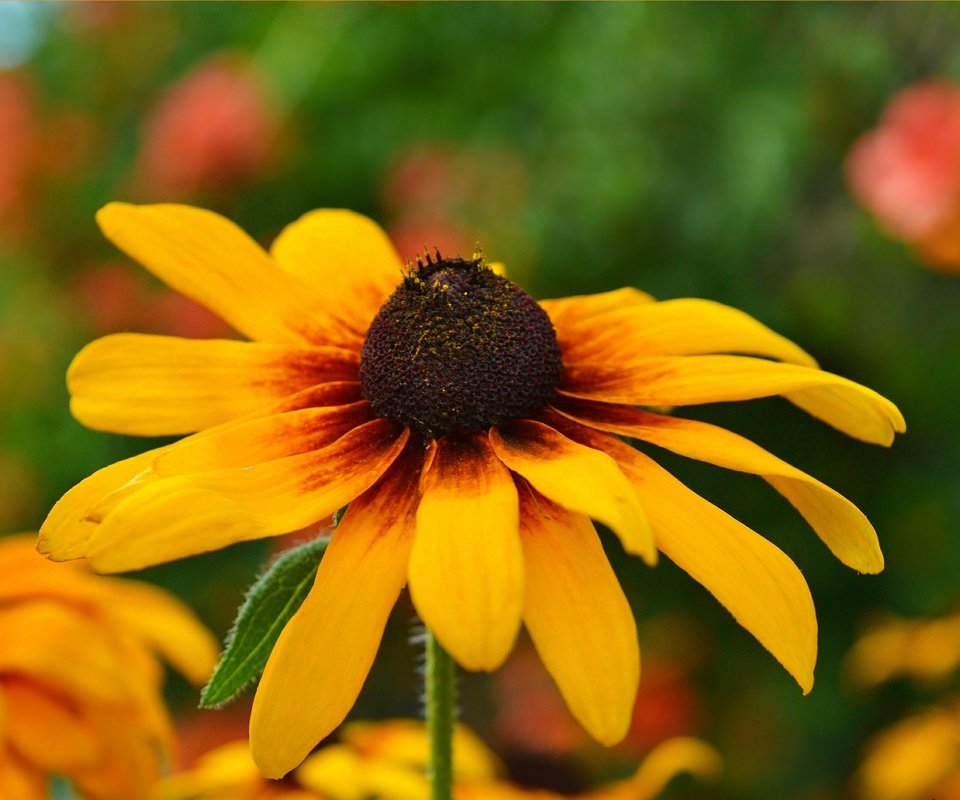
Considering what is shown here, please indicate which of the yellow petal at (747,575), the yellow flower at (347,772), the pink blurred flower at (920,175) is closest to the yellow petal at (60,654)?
the yellow flower at (347,772)

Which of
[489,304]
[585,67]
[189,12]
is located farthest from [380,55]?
[489,304]

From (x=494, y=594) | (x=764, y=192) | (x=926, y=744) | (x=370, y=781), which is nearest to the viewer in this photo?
(x=494, y=594)

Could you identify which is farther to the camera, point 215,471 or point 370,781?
point 370,781

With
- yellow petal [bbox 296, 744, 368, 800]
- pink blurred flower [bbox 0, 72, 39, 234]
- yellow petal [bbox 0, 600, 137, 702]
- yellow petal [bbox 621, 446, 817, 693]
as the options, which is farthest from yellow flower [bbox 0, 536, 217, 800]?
pink blurred flower [bbox 0, 72, 39, 234]

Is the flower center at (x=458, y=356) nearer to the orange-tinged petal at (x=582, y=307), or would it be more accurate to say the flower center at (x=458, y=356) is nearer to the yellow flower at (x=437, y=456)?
the yellow flower at (x=437, y=456)

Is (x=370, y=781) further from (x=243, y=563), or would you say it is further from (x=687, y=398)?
(x=243, y=563)

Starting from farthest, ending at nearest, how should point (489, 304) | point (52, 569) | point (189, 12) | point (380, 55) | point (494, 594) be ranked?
point (189, 12) < point (380, 55) < point (52, 569) < point (489, 304) < point (494, 594)

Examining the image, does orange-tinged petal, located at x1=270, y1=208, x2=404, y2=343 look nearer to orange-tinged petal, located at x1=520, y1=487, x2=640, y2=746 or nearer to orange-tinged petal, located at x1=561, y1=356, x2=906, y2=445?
orange-tinged petal, located at x1=561, y1=356, x2=906, y2=445
